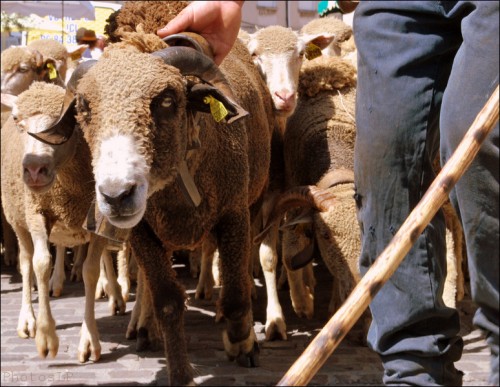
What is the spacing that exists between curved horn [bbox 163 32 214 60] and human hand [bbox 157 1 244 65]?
0.22ft

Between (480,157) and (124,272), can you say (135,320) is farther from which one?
(480,157)

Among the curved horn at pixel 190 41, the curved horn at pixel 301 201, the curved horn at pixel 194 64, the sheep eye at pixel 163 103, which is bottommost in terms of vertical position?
the curved horn at pixel 301 201

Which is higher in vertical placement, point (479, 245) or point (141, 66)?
point (141, 66)

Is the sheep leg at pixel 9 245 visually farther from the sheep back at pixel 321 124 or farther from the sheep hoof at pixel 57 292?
the sheep back at pixel 321 124

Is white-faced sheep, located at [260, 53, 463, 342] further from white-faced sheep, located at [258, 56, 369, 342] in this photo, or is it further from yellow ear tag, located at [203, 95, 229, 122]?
yellow ear tag, located at [203, 95, 229, 122]

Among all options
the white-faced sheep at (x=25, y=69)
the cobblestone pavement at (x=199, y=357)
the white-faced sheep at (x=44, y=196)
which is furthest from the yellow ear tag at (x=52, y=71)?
the cobblestone pavement at (x=199, y=357)

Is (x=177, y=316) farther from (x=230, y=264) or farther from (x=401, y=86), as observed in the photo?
(x=401, y=86)

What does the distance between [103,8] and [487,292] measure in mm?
7998

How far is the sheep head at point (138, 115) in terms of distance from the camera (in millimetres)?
3844

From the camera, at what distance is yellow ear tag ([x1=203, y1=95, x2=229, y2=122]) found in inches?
177

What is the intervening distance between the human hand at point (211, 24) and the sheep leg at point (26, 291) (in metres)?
2.71

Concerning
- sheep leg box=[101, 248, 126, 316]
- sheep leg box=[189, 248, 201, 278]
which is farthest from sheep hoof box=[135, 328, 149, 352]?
sheep leg box=[189, 248, 201, 278]

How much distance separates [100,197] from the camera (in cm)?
382

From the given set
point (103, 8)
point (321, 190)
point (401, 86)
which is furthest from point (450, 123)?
point (103, 8)
